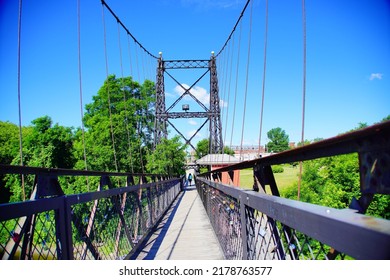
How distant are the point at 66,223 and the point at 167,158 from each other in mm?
15791

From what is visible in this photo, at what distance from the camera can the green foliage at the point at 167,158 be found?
1663 centimetres

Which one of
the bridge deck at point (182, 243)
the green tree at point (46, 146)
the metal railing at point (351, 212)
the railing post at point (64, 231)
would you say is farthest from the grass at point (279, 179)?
the metal railing at point (351, 212)

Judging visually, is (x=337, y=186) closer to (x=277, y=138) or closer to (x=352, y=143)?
(x=352, y=143)

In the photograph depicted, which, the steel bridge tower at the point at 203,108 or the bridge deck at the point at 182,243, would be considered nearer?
the bridge deck at the point at 182,243

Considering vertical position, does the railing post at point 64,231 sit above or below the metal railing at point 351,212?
below

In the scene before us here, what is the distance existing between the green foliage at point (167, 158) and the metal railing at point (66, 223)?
497 inches

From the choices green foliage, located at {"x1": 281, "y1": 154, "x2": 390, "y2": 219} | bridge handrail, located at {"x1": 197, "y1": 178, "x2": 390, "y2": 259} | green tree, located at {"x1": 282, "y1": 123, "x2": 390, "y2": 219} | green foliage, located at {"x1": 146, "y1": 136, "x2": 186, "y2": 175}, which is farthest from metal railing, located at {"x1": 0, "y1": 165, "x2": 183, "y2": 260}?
green foliage, located at {"x1": 281, "y1": 154, "x2": 390, "y2": 219}

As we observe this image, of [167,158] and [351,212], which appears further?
[167,158]

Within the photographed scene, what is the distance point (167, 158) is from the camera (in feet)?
57.3

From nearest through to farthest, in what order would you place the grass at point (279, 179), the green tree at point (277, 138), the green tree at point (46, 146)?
the green tree at point (46, 146), the grass at point (279, 179), the green tree at point (277, 138)

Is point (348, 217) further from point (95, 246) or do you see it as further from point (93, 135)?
point (93, 135)

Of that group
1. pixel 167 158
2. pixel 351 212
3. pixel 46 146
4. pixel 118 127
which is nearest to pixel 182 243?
pixel 351 212

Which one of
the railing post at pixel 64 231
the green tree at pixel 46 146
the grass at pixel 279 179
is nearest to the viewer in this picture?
the railing post at pixel 64 231

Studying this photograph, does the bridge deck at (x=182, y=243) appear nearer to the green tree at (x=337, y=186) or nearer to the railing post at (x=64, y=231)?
the railing post at (x=64, y=231)
